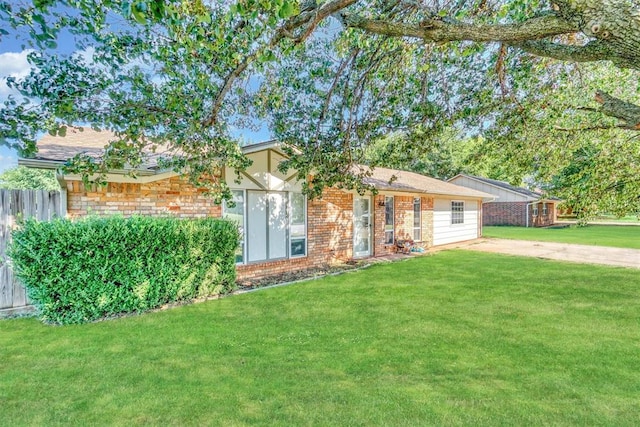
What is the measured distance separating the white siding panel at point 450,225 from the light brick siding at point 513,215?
525 inches

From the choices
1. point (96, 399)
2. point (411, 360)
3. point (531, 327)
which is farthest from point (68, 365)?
point (531, 327)

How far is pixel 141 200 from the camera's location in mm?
7215

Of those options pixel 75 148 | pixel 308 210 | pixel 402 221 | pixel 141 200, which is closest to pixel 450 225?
pixel 402 221

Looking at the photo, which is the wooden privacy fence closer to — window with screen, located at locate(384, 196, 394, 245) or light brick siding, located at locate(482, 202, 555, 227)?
window with screen, located at locate(384, 196, 394, 245)

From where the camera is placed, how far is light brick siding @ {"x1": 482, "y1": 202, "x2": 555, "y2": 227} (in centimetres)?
2994

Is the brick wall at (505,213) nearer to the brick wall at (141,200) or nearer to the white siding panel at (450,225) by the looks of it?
the white siding panel at (450,225)

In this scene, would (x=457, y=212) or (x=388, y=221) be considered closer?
(x=388, y=221)

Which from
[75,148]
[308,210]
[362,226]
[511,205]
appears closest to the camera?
[75,148]

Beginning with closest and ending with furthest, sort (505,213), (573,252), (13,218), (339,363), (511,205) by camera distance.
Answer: (339,363)
(13,218)
(573,252)
(511,205)
(505,213)

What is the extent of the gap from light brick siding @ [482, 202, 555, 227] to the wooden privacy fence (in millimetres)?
33178

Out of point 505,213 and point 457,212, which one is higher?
point 457,212

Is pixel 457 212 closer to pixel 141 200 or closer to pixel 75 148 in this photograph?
pixel 141 200

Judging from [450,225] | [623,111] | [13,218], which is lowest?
[450,225]

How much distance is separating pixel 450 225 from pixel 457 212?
1107 mm
